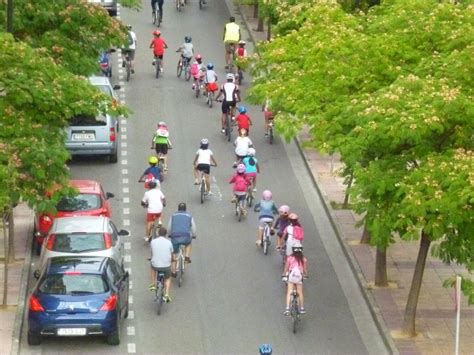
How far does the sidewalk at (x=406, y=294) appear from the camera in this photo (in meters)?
28.6

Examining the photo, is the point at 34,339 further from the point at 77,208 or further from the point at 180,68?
the point at 180,68

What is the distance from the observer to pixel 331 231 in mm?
35250

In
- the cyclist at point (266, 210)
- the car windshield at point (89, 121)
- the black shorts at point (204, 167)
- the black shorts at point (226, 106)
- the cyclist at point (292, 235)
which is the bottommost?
the black shorts at point (226, 106)

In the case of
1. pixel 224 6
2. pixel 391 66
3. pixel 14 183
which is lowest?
pixel 224 6

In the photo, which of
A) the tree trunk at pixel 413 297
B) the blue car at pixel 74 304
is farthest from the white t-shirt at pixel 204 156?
the blue car at pixel 74 304

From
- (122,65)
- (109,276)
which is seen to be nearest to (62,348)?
(109,276)

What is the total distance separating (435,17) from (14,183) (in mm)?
8025

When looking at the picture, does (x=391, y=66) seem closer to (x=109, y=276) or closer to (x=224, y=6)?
(x=109, y=276)

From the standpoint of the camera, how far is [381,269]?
31.3 meters

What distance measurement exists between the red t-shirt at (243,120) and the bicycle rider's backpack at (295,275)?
11.5 meters

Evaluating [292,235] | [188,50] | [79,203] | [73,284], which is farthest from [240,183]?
[188,50]

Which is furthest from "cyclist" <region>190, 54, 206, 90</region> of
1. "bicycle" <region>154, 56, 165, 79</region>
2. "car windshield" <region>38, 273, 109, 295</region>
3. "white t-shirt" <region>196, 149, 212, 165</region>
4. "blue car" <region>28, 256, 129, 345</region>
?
"car windshield" <region>38, 273, 109, 295</region>

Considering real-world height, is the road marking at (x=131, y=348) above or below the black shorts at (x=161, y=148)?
above

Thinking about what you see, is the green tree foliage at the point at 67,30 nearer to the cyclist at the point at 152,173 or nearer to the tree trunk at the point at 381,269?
the cyclist at the point at 152,173
